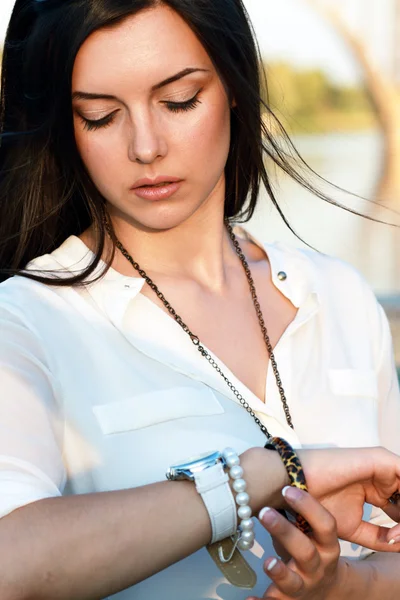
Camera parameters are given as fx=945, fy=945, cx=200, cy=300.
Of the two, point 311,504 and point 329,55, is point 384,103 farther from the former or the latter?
point 311,504

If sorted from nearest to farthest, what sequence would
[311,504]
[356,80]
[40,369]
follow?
[311,504]
[40,369]
[356,80]

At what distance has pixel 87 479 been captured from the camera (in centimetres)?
178

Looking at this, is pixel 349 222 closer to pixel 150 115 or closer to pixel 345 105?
pixel 345 105

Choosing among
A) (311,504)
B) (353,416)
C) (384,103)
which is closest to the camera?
(311,504)

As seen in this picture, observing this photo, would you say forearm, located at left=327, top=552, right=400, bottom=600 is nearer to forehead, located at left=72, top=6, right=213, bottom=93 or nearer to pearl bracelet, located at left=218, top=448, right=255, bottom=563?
pearl bracelet, located at left=218, top=448, right=255, bottom=563

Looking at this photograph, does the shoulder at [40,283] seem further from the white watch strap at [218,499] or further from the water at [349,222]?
the water at [349,222]

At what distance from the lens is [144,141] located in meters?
1.88

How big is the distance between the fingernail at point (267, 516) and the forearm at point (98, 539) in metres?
0.07

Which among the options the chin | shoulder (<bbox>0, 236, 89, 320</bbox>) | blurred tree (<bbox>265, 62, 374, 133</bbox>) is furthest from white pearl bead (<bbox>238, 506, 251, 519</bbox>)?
blurred tree (<bbox>265, 62, 374, 133</bbox>)

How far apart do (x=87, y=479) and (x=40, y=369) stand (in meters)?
0.23

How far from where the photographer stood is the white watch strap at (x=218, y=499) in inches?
58.8

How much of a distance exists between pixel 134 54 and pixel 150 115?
0.12 metres

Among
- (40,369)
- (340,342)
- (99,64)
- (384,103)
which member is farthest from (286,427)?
(384,103)

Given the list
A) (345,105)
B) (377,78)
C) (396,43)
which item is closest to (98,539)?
(377,78)
